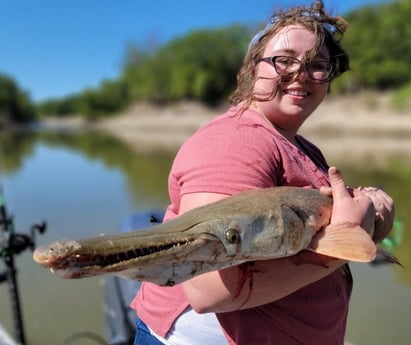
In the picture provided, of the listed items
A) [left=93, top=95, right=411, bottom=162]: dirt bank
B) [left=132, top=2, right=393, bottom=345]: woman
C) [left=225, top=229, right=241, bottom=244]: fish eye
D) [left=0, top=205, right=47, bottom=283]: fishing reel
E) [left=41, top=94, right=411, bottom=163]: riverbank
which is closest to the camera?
[left=225, top=229, right=241, bottom=244]: fish eye

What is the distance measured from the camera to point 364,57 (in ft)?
138

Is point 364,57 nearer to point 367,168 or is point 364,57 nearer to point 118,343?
point 367,168

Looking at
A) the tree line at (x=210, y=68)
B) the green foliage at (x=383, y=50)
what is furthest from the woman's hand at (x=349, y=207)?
the green foliage at (x=383, y=50)

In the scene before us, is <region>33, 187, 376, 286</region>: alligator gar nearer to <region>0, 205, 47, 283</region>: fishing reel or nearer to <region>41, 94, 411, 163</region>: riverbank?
<region>0, 205, 47, 283</region>: fishing reel

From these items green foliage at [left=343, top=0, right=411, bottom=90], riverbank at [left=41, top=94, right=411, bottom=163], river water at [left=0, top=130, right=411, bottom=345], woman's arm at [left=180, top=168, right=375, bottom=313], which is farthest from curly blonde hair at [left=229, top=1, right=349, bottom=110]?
green foliage at [left=343, top=0, right=411, bottom=90]

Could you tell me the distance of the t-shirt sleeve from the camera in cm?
133

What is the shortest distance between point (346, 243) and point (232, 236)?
352 mm

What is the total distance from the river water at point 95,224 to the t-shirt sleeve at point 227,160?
2.69 metres

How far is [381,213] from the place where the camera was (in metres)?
1.62

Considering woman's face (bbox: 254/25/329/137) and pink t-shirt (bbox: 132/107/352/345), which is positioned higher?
woman's face (bbox: 254/25/329/137)

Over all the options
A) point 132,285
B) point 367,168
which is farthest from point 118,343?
point 367,168

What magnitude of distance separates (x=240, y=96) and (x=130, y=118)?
72135 millimetres

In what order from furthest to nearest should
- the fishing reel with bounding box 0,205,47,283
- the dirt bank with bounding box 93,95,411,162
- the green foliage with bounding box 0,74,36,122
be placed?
the green foliage with bounding box 0,74,36,122 < the dirt bank with bounding box 93,95,411,162 < the fishing reel with bounding box 0,205,47,283

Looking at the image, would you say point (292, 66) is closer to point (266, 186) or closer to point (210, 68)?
point (266, 186)
